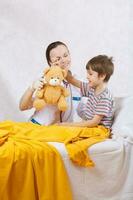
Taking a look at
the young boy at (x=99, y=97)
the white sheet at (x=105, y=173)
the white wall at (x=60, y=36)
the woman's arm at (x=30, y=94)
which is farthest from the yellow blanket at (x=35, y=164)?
the white wall at (x=60, y=36)

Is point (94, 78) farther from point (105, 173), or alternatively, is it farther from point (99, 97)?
point (105, 173)

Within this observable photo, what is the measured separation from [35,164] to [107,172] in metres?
0.32

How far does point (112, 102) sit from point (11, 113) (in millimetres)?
752

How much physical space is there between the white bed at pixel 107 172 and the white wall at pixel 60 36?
2.55 feet

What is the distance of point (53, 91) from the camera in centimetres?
171

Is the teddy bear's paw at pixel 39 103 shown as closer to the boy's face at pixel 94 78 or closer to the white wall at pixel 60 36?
the boy's face at pixel 94 78

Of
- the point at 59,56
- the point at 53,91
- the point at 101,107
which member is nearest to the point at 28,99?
the point at 53,91

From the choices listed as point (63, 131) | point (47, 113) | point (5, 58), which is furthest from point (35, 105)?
point (5, 58)

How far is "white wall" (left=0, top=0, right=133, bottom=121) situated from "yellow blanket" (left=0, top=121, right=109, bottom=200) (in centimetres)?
79

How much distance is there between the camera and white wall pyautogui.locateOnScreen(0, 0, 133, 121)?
87.8 inches

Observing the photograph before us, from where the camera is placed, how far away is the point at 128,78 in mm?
2273

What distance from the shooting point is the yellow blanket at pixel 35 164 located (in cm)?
130

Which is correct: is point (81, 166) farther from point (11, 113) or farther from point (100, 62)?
point (11, 113)

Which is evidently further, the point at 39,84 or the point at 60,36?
the point at 60,36
